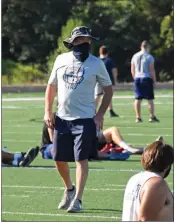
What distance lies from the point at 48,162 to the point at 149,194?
7.80m

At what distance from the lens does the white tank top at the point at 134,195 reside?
5812 mm

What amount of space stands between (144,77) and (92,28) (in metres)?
27.4

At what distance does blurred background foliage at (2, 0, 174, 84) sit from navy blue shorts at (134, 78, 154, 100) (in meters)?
24.4

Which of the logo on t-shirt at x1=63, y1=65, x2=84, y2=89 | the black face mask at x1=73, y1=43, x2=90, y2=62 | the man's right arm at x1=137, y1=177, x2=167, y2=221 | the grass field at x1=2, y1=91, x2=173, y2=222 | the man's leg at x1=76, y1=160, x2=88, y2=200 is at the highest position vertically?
the black face mask at x1=73, y1=43, x2=90, y2=62

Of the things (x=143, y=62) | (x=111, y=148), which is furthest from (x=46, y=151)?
(x=143, y=62)

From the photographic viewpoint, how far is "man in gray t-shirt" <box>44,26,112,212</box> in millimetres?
9188

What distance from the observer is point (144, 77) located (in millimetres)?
20781

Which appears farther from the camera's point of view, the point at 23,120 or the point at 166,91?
the point at 166,91

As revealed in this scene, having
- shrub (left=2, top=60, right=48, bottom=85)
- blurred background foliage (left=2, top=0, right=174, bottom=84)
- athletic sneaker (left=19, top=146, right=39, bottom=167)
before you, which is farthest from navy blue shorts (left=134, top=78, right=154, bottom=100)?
blurred background foliage (left=2, top=0, right=174, bottom=84)

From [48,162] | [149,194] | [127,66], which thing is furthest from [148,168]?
[127,66]

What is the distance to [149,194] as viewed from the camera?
5707 mm

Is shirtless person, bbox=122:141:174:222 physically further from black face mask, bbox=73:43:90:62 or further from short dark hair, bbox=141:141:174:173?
black face mask, bbox=73:43:90:62

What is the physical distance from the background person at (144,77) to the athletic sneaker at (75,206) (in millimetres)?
11147

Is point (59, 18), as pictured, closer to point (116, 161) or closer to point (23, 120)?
point (23, 120)
